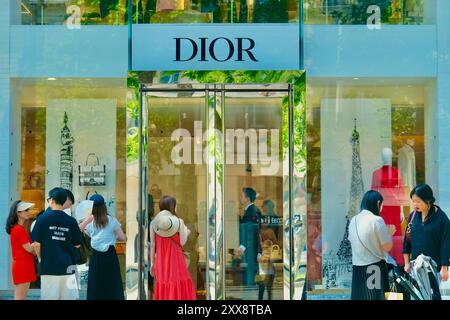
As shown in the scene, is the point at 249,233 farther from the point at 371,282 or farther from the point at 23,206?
the point at 23,206

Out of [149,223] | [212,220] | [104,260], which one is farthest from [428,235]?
[104,260]

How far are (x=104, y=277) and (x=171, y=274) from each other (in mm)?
737

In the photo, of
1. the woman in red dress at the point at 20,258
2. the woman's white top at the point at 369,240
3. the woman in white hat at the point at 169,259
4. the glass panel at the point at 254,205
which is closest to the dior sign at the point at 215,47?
the glass panel at the point at 254,205

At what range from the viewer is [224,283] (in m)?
12.7

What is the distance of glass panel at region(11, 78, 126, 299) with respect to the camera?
42.0 feet

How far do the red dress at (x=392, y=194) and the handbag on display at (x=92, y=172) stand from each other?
9.95 feet

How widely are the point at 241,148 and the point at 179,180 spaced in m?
0.77

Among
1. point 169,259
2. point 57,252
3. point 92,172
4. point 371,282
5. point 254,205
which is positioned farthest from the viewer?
point 92,172

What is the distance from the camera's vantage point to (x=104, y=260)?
→ 41.4 feet

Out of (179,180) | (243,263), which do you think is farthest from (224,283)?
(179,180)

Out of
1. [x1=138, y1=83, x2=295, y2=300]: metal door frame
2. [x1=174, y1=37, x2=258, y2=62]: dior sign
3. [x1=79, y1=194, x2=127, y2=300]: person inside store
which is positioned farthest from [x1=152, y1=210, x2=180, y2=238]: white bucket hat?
[x1=174, y1=37, x2=258, y2=62]: dior sign

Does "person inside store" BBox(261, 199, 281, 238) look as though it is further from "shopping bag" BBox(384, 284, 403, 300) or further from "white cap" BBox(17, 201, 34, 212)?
"white cap" BBox(17, 201, 34, 212)

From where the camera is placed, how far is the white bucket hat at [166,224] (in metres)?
12.6
